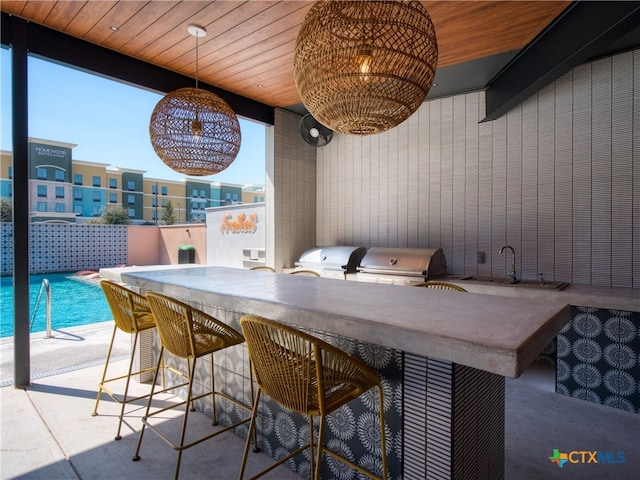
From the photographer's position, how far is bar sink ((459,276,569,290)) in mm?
2822

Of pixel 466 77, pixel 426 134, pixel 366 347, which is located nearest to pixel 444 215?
pixel 426 134

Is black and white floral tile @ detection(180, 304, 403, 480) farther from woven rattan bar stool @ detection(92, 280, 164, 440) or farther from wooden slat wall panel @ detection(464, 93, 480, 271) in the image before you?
wooden slat wall panel @ detection(464, 93, 480, 271)

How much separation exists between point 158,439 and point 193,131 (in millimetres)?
1870

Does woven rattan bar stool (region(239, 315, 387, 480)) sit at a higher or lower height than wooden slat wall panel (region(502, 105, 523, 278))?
lower

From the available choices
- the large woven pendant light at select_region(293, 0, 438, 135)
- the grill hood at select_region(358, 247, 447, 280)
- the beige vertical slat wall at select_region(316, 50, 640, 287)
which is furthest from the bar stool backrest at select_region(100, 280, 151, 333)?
the beige vertical slat wall at select_region(316, 50, 640, 287)

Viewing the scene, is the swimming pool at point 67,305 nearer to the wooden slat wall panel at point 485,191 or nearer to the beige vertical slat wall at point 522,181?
the beige vertical slat wall at point 522,181

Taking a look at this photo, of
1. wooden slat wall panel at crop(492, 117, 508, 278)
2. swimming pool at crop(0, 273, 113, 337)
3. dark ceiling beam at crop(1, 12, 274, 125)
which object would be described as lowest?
swimming pool at crop(0, 273, 113, 337)

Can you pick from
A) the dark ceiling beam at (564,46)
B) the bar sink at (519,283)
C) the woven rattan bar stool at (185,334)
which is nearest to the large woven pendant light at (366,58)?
the woven rattan bar stool at (185,334)

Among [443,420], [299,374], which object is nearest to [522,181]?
[443,420]

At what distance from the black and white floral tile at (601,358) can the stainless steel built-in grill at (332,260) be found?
2008mm

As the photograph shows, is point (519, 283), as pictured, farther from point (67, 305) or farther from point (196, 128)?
point (67, 305)

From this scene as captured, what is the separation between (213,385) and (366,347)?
1178 millimetres

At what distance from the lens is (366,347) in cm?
148

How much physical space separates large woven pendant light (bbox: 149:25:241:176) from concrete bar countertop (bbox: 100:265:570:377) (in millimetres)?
822
